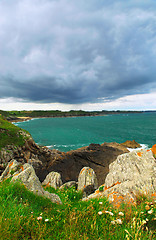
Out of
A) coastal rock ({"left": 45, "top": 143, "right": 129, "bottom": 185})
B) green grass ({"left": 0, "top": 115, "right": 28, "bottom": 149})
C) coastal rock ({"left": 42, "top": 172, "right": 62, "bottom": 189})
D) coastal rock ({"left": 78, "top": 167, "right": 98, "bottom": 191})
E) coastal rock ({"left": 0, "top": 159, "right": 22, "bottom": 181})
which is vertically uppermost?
green grass ({"left": 0, "top": 115, "right": 28, "bottom": 149})

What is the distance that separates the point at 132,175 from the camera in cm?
800

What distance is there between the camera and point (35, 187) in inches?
226

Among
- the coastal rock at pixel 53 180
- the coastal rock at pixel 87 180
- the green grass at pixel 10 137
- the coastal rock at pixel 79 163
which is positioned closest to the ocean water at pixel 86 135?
the coastal rock at pixel 79 163

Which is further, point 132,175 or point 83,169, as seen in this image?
point 83,169

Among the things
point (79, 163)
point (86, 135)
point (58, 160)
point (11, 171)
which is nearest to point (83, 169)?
point (11, 171)

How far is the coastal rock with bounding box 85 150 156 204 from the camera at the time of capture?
21.7 feet

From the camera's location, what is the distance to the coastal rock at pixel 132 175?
6617mm

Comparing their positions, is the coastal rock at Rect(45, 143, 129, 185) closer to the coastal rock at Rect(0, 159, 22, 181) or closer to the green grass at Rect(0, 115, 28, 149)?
the green grass at Rect(0, 115, 28, 149)

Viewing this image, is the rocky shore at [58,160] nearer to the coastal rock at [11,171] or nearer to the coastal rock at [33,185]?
the coastal rock at [11,171]

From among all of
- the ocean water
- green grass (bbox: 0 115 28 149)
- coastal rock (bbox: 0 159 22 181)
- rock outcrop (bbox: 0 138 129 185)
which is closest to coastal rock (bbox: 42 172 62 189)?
coastal rock (bbox: 0 159 22 181)

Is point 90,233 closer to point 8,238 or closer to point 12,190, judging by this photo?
point 8,238

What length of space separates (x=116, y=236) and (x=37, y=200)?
3191 millimetres

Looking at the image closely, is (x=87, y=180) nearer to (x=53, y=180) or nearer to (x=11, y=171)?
(x=53, y=180)

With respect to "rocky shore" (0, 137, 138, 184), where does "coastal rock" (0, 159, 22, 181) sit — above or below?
above
